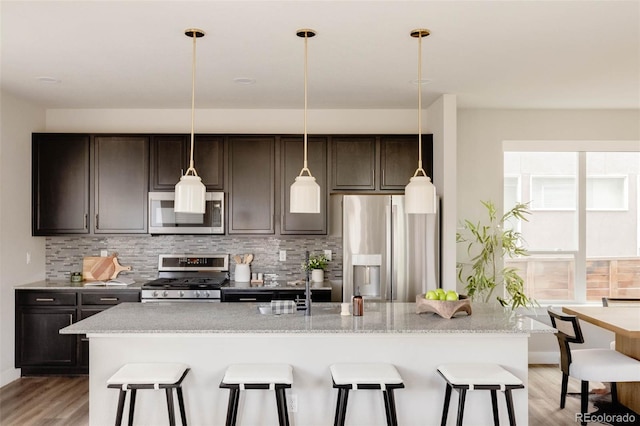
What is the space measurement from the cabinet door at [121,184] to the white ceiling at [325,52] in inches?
17.6

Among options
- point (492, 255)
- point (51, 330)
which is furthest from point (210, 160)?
point (492, 255)

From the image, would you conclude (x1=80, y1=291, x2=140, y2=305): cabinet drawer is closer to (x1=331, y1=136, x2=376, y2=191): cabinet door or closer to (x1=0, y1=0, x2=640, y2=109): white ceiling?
(x1=0, y1=0, x2=640, y2=109): white ceiling

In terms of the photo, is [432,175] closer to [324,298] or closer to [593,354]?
[324,298]

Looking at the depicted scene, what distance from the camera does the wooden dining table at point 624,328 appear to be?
12.7 feet

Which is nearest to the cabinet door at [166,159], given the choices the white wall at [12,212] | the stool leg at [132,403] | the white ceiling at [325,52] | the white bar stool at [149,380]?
the white ceiling at [325,52]

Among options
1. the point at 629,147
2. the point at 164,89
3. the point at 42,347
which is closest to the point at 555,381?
the point at 629,147

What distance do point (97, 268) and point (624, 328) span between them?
15.7 feet

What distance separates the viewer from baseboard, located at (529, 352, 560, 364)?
5582 mm

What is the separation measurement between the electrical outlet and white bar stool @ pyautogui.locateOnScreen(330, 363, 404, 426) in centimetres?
39

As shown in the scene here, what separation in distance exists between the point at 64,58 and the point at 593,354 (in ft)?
14.9

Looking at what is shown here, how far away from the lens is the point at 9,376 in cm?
489

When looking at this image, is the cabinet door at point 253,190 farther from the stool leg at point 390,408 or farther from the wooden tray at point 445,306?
the stool leg at point 390,408

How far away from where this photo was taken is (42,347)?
16.4ft

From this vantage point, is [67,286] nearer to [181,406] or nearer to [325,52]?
[181,406]
